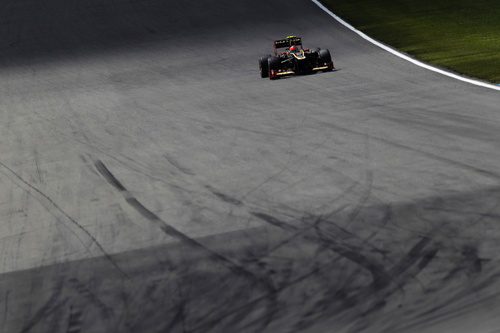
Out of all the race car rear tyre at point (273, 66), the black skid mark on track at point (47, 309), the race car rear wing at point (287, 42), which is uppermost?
the black skid mark on track at point (47, 309)

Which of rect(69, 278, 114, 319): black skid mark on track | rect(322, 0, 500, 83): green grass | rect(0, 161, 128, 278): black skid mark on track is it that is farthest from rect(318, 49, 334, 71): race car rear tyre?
rect(69, 278, 114, 319): black skid mark on track

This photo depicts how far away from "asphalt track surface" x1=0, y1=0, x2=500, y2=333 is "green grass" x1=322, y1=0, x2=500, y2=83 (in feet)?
4.14

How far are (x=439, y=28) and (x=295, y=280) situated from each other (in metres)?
19.5

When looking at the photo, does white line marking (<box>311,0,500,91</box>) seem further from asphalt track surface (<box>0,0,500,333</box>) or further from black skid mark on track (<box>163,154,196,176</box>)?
black skid mark on track (<box>163,154,196,176</box>)

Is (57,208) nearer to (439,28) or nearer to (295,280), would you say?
(295,280)

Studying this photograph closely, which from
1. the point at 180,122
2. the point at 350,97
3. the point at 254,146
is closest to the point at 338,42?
the point at 350,97

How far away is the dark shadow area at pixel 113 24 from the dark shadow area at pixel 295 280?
19.5 m

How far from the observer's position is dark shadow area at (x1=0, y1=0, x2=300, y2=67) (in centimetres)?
2856

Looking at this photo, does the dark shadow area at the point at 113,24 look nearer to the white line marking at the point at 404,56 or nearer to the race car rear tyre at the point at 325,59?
the white line marking at the point at 404,56

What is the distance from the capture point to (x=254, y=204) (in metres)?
9.64

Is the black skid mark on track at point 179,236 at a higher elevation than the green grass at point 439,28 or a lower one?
higher

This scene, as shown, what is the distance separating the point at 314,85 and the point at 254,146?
5.94 metres

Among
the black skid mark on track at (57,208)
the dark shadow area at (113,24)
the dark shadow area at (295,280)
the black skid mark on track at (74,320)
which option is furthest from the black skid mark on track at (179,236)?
the dark shadow area at (113,24)

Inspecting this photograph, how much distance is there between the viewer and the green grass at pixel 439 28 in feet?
64.1
